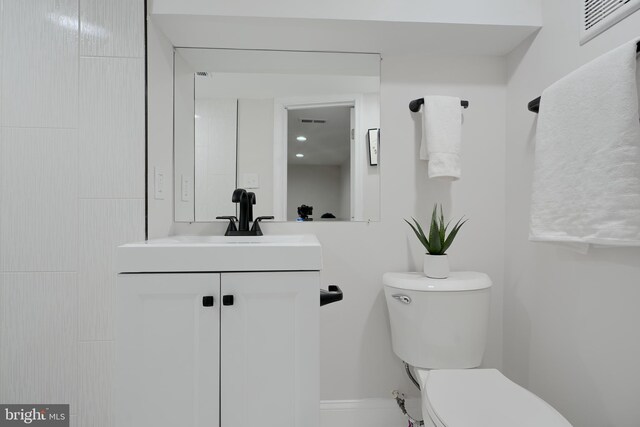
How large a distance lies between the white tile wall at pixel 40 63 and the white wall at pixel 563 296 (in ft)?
5.76

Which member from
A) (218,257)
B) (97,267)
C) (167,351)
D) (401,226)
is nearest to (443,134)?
(401,226)

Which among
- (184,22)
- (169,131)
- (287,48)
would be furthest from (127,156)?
(287,48)

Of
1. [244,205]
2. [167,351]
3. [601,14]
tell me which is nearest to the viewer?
[167,351]

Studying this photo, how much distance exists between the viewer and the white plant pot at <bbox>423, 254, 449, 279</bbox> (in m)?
1.20

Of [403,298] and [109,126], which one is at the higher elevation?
[109,126]

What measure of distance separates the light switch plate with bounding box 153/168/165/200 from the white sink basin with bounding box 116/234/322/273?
434 millimetres

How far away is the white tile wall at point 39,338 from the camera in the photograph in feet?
3.55

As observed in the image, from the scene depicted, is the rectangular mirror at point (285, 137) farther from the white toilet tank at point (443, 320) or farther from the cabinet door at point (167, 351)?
the cabinet door at point (167, 351)

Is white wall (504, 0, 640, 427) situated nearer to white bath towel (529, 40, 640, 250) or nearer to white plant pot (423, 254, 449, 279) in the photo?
white bath towel (529, 40, 640, 250)

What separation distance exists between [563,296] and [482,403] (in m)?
0.55

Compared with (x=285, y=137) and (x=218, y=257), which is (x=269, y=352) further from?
(x=285, y=137)

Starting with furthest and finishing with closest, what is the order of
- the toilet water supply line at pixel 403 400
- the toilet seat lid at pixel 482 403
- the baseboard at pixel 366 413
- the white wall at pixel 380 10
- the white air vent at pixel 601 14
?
the baseboard at pixel 366 413 → the toilet water supply line at pixel 403 400 → the white wall at pixel 380 10 → the white air vent at pixel 601 14 → the toilet seat lid at pixel 482 403

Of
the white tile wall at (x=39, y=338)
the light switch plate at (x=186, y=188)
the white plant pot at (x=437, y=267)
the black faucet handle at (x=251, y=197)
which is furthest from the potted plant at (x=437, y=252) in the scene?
the white tile wall at (x=39, y=338)

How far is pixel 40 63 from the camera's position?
108cm
